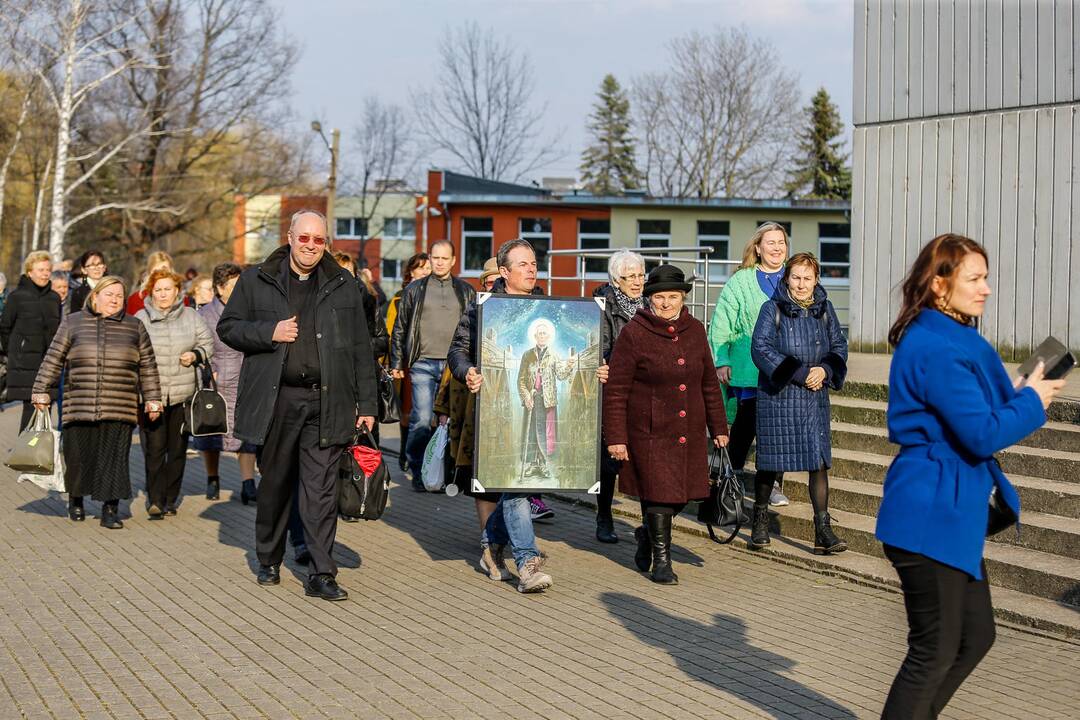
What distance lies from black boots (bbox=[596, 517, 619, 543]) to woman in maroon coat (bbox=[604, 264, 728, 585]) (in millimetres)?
1381

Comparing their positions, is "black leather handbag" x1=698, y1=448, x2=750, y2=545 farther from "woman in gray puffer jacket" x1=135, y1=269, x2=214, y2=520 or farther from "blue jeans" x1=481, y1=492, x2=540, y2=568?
"woman in gray puffer jacket" x1=135, y1=269, x2=214, y2=520

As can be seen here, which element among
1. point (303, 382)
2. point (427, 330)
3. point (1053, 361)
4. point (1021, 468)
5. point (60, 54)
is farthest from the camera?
point (60, 54)

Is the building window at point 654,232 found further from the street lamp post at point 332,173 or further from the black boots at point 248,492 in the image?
the black boots at point 248,492

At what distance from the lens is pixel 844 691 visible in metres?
5.79

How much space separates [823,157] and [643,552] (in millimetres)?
69202

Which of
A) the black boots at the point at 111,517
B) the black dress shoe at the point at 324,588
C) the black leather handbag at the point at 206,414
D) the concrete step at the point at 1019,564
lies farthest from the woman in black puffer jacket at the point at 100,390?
the concrete step at the point at 1019,564

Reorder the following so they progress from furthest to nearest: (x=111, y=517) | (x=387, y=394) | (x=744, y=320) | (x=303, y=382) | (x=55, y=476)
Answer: (x=387, y=394)
(x=111, y=517)
(x=55, y=476)
(x=744, y=320)
(x=303, y=382)

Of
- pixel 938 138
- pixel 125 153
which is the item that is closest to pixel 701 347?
pixel 938 138

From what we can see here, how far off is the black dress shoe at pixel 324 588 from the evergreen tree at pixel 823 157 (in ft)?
218

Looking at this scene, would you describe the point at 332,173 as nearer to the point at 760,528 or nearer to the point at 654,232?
the point at 654,232

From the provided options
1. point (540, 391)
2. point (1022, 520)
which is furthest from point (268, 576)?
point (1022, 520)

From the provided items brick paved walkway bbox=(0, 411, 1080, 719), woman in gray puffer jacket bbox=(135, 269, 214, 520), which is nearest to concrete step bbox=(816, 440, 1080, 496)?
brick paved walkway bbox=(0, 411, 1080, 719)

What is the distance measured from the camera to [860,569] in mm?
8180

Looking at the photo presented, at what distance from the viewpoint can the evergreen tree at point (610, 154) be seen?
285 ft
